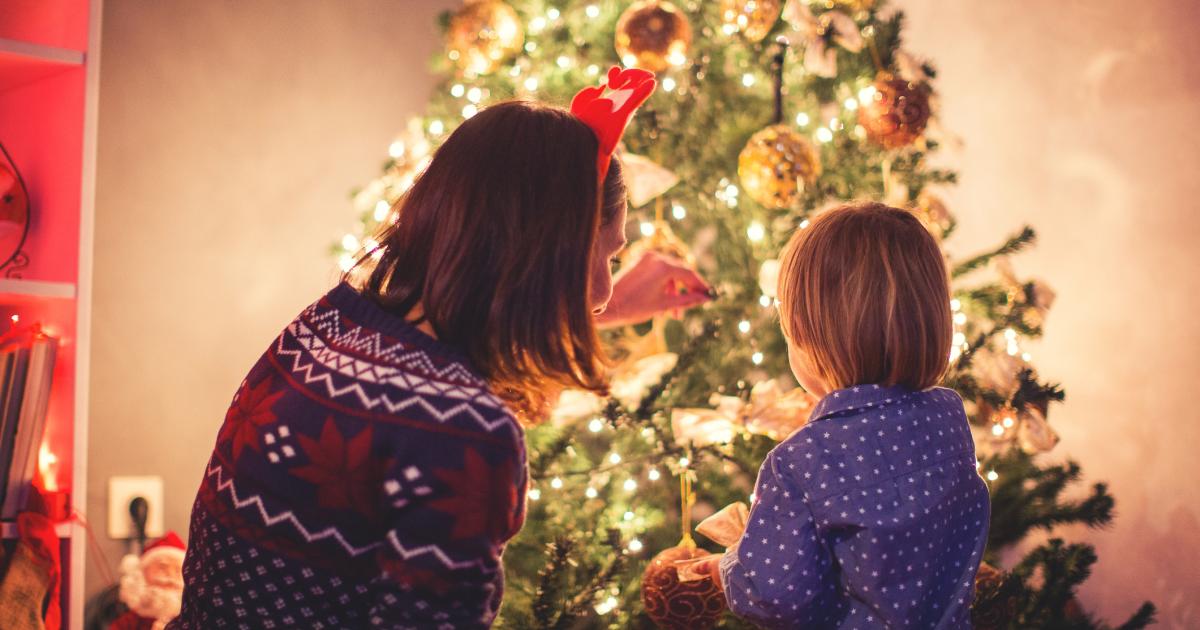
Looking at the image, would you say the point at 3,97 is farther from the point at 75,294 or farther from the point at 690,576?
the point at 690,576

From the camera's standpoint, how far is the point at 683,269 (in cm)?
176

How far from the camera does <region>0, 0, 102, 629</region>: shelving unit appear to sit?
1.46 meters

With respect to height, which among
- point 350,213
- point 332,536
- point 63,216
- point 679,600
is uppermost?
point 350,213

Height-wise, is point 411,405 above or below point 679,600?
above

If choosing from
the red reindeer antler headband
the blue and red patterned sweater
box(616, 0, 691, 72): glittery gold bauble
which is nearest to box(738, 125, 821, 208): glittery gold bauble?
box(616, 0, 691, 72): glittery gold bauble

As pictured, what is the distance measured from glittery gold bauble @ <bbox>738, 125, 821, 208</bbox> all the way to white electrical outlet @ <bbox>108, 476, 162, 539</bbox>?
1404 mm

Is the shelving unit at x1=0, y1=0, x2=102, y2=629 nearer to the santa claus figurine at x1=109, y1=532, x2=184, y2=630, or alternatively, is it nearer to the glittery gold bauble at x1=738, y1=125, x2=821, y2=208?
the santa claus figurine at x1=109, y1=532, x2=184, y2=630

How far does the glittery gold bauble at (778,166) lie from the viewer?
1.80 meters

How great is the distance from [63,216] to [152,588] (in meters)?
0.65

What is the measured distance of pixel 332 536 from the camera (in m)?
0.81

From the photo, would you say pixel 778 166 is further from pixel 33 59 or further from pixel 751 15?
pixel 33 59

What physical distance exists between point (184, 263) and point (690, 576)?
1.36 meters

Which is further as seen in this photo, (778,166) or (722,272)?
(722,272)

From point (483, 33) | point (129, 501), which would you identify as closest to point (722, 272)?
point (483, 33)
